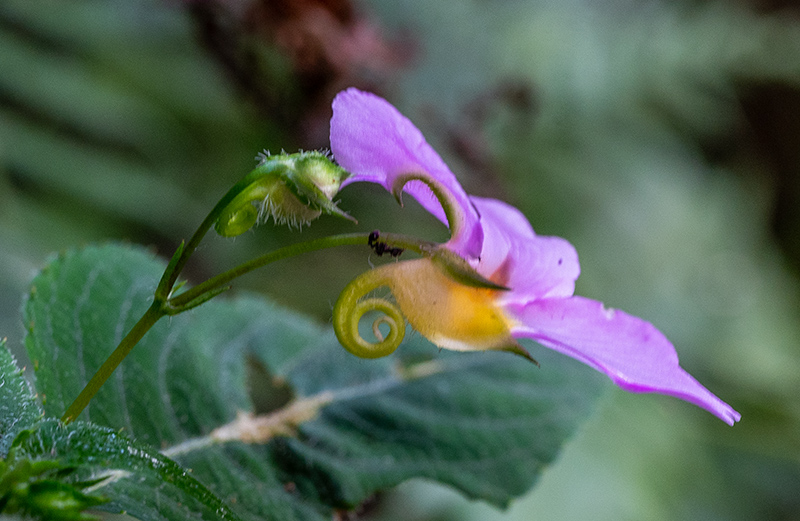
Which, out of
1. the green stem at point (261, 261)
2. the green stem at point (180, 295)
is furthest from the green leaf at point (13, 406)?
the green stem at point (261, 261)

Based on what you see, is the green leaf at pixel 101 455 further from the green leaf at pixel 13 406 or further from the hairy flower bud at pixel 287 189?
the hairy flower bud at pixel 287 189

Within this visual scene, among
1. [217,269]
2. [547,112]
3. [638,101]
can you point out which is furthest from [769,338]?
[217,269]

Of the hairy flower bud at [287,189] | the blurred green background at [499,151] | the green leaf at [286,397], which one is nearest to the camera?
the hairy flower bud at [287,189]

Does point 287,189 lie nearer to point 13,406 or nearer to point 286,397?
point 13,406

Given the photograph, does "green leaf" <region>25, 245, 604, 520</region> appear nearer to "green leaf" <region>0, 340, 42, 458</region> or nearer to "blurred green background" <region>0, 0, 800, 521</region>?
"green leaf" <region>0, 340, 42, 458</region>

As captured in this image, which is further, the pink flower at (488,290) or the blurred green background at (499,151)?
the blurred green background at (499,151)

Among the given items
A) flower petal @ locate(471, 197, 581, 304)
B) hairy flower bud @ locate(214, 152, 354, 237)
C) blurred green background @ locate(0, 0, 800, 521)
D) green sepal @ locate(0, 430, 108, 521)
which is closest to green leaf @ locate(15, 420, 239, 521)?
green sepal @ locate(0, 430, 108, 521)

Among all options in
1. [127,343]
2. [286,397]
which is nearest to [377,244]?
[127,343]
